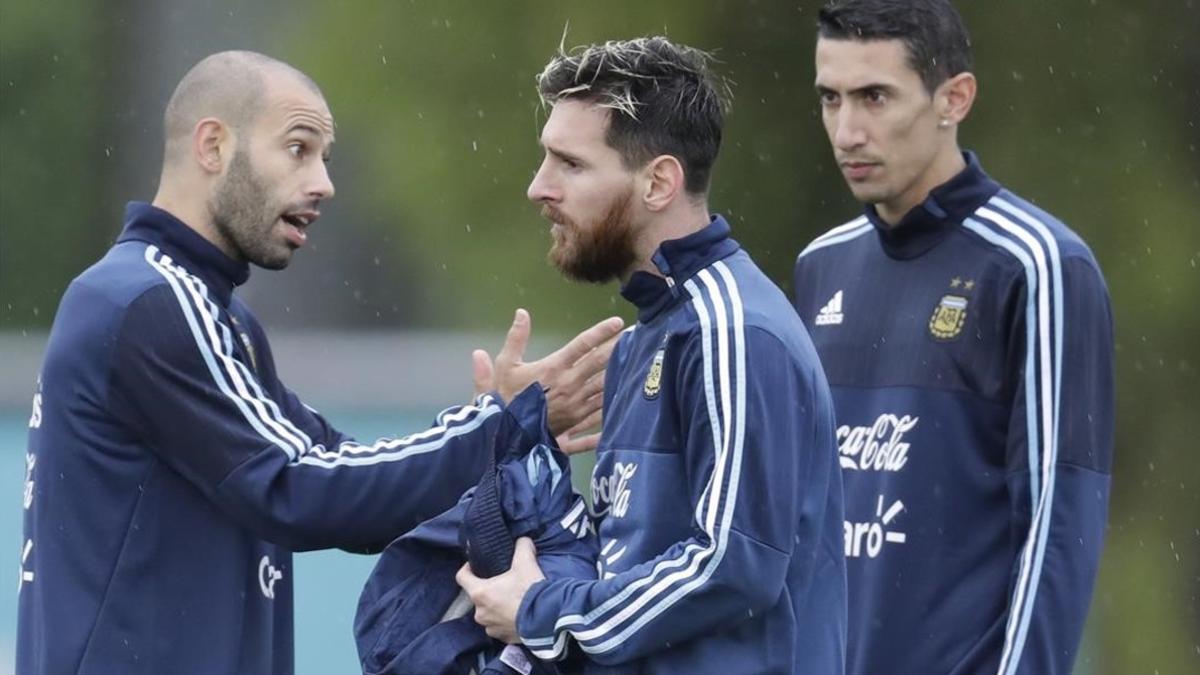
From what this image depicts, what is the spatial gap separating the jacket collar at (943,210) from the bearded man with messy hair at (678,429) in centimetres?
88

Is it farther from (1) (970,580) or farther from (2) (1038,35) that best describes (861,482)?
(2) (1038,35)

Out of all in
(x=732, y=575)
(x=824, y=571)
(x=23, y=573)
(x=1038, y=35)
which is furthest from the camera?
(x=1038, y=35)

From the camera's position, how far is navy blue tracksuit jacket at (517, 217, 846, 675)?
3924 millimetres

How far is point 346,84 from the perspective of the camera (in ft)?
26.4

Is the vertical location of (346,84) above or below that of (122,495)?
above

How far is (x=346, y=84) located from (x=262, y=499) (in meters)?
3.51

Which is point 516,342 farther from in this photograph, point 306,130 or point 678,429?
point 678,429

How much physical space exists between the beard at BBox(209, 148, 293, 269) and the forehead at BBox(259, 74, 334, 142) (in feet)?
0.45

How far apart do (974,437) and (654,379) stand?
1.03 meters

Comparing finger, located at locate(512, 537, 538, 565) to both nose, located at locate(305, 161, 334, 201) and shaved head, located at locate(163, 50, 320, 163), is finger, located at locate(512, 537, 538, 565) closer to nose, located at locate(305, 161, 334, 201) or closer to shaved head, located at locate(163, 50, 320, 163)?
nose, located at locate(305, 161, 334, 201)

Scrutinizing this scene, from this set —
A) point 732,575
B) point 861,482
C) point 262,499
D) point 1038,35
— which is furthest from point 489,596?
point 1038,35

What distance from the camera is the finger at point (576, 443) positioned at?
4715mm

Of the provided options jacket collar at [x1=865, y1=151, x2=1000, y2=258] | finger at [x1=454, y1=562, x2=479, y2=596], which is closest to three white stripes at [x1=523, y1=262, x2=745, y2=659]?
finger at [x1=454, y1=562, x2=479, y2=596]

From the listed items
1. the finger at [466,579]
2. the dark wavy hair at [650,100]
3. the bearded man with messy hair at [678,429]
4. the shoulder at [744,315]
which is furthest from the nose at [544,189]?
the finger at [466,579]
